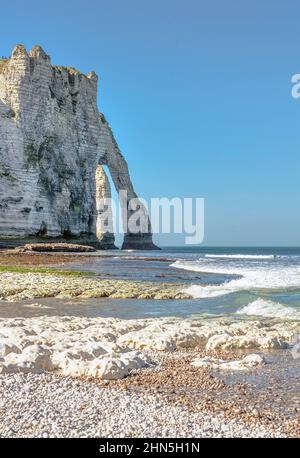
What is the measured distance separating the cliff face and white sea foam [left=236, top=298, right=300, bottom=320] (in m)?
51.2

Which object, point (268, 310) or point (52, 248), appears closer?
point (268, 310)

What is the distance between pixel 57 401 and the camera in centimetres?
554

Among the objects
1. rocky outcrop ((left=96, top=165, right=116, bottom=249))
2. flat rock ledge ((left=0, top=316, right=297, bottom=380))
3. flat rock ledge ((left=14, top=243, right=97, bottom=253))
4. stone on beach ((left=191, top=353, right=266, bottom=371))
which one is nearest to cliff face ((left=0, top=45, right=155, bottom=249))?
rocky outcrop ((left=96, top=165, right=116, bottom=249))

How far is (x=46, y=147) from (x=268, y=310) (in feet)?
194

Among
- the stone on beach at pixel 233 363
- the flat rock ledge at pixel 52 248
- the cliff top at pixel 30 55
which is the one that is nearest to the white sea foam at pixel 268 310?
the stone on beach at pixel 233 363

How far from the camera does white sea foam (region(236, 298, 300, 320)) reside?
1349cm

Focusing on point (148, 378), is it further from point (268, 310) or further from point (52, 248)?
point (52, 248)

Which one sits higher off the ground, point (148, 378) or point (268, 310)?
point (148, 378)

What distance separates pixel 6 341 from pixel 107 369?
233 centimetres

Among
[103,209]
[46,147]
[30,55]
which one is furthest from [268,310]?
[103,209]

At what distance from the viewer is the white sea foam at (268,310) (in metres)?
13.5

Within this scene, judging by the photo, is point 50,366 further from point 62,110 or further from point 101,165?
point 101,165

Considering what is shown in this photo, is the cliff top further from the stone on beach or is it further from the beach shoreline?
the stone on beach

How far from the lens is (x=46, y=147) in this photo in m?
68.6
